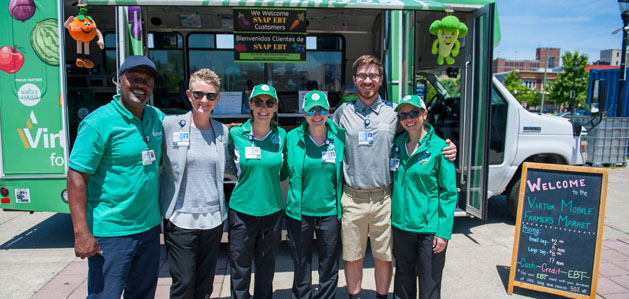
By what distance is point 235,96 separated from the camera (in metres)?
5.29

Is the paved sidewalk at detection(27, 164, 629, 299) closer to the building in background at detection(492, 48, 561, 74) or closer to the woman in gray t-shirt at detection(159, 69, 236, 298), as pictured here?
the woman in gray t-shirt at detection(159, 69, 236, 298)

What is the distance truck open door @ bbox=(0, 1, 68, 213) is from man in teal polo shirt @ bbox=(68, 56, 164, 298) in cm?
216

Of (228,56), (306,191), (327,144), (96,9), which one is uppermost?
(96,9)

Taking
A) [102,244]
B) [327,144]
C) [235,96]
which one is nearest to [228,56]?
[235,96]

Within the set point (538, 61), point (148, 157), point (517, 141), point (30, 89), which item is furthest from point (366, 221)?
point (538, 61)

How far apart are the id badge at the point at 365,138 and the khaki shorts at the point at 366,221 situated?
352mm

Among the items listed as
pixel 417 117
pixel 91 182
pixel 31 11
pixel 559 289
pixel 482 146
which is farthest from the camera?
pixel 482 146

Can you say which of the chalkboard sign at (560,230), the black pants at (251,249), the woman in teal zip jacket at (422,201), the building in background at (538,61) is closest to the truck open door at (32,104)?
the black pants at (251,249)

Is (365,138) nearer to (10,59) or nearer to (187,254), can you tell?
(187,254)

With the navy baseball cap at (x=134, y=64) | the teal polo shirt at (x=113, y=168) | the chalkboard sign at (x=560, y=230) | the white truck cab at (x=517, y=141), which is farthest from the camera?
the white truck cab at (x=517, y=141)

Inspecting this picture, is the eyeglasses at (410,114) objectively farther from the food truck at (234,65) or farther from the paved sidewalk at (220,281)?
the paved sidewalk at (220,281)

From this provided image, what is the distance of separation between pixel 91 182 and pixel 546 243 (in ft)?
11.9

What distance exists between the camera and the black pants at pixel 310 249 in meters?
2.67

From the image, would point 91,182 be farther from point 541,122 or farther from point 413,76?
point 541,122
